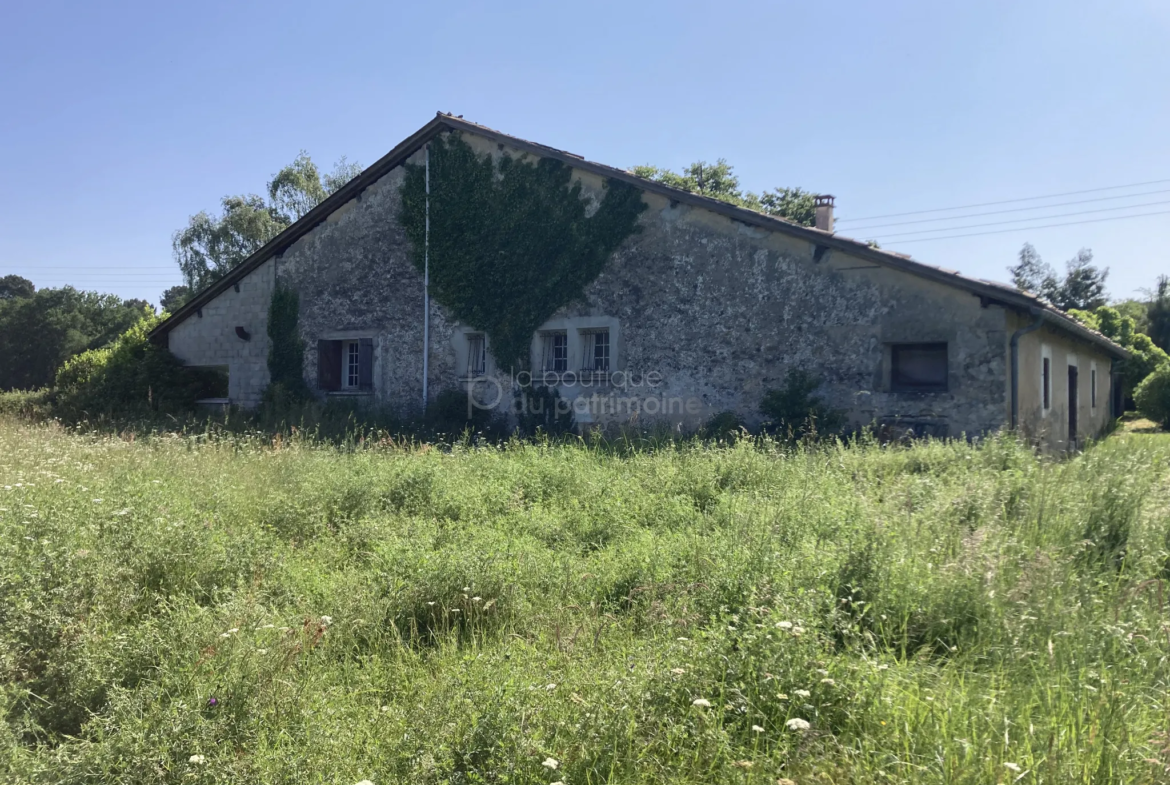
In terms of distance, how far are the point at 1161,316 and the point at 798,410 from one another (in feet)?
131

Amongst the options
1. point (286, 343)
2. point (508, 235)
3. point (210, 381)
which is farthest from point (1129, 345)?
point (210, 381)

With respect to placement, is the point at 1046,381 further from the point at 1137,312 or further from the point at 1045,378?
the point at 1137,312

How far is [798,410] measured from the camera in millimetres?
12102

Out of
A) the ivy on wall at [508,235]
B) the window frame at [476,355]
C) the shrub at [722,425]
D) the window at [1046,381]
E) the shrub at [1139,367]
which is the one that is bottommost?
the shrub at [722,425]

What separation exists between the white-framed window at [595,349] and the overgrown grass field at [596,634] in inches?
304

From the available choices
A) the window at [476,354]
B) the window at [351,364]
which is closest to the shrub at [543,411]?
the window at [476,354]

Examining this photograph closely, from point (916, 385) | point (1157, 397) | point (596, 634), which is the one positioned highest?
point (1157, 397)

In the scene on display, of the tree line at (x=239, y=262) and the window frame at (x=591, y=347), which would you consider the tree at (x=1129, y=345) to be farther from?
the window frame at (x=591, y=347)

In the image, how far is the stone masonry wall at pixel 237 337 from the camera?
60.8 ft

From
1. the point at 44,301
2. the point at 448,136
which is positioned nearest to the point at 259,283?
the point at 448,136

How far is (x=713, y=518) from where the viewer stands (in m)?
5.99

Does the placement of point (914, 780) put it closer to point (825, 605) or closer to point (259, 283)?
point (825, 605)

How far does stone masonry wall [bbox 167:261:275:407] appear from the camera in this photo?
18547mm

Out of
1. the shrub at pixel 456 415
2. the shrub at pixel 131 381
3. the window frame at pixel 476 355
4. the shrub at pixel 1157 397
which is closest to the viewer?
the shrub at pixel 456 415
